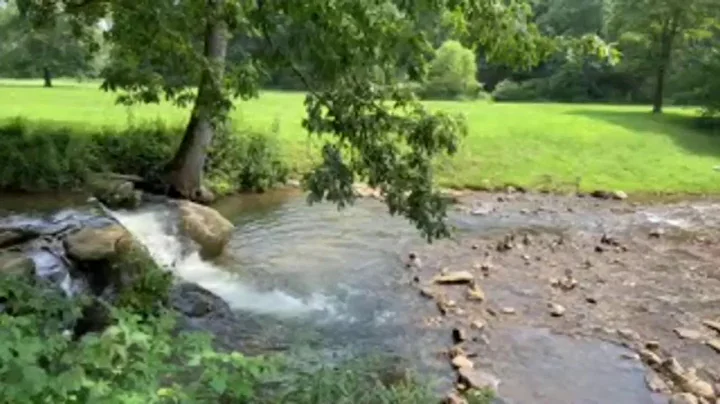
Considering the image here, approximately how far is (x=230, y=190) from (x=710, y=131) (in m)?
16.2

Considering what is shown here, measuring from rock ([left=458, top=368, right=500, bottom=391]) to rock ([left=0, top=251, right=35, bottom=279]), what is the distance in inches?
153

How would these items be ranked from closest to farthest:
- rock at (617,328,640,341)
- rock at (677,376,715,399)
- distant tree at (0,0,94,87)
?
rock at (677,376,715,399)
rock at (617,328,640,341)
distant tree at (0,0,94,87)

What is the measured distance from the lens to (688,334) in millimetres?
7520

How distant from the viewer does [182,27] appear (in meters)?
6.07

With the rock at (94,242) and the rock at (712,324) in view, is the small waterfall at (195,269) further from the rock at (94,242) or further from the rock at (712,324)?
the rock at (712,324)

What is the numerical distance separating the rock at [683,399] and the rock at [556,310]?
2.01 m

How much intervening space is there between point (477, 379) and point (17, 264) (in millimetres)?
4408

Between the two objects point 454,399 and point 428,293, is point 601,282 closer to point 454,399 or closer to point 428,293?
point 428,293

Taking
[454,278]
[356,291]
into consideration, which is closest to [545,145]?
[454,278]

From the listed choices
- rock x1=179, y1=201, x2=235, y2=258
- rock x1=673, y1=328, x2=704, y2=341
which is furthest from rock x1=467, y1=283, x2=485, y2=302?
rock x1=179, y1=201, x2=235, y2=258

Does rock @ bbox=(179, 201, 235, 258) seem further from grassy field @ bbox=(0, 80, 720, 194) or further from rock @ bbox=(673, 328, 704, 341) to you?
rock @ bbox=(673, 328, 704, 341)

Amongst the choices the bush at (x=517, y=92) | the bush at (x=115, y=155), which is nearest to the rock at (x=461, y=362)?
the bush at (x=115, y=155)

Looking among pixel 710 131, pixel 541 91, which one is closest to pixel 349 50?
pixel 710 131

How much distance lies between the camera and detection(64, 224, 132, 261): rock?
25.5ft
